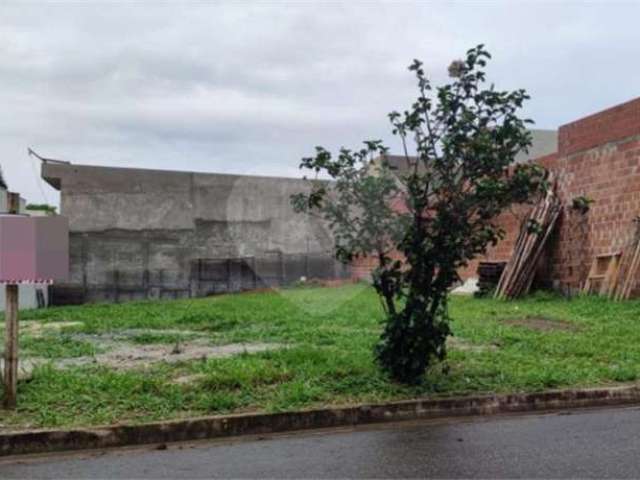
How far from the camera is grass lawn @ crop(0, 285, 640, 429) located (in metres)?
5.95

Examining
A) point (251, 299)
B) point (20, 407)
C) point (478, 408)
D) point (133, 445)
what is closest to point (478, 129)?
point (478, 408)

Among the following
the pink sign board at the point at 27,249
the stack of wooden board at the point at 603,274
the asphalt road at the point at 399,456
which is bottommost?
the asphalt road at the point at 399,456

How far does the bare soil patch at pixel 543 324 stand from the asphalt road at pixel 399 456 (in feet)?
13.8

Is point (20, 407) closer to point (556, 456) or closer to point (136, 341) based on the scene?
point (136, 341)

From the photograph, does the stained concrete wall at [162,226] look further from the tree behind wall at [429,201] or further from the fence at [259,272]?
the tree behind wall at [429,201]

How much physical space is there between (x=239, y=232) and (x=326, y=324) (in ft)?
33.6

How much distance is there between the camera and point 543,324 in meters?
10.6

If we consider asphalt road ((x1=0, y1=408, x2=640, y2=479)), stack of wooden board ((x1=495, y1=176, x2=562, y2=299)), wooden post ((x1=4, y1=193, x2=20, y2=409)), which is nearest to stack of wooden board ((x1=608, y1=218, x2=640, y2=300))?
stack of wooden board ((x1=495, y1=176, x2=562, y2=299))

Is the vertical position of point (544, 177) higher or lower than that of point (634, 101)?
lower

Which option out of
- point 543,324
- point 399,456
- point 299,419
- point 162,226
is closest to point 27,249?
point 299,419

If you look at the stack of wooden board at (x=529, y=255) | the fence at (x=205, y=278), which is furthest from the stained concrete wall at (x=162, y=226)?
the stack of wooden board at (x=529, y=255)

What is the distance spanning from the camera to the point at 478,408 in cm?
625

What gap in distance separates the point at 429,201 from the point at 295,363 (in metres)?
2.14

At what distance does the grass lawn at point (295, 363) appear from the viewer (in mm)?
5949
